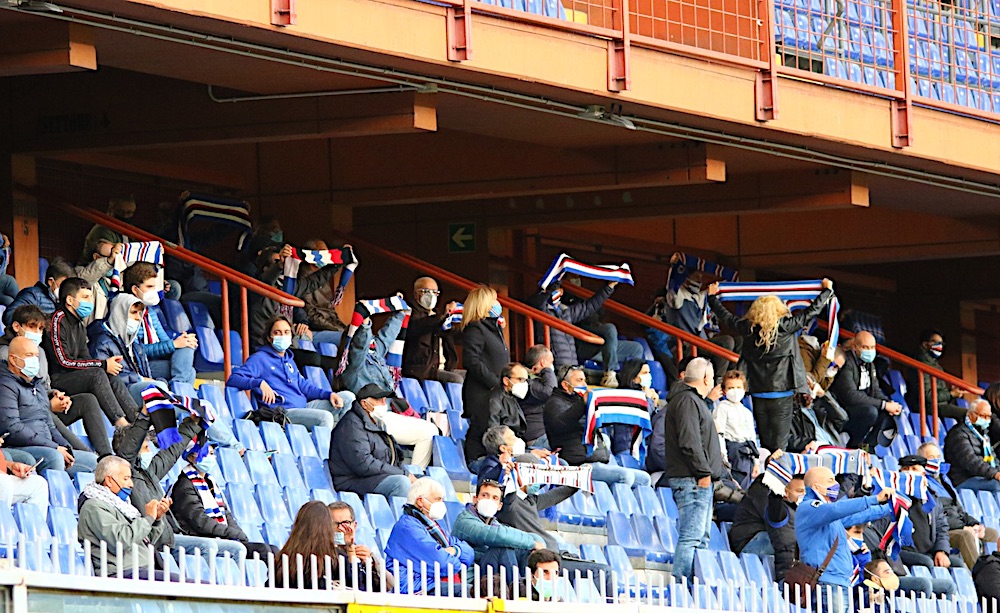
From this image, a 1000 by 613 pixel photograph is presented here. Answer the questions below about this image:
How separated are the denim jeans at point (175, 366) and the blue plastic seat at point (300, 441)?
26.1 inches

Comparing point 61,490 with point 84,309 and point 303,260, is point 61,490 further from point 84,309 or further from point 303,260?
point 303,260

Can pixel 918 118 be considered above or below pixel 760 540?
above

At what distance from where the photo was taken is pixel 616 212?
16.9m

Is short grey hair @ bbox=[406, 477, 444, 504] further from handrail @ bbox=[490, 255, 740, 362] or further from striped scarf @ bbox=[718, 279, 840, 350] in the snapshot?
handrail @ bbox=[490, 255, 740, 362]

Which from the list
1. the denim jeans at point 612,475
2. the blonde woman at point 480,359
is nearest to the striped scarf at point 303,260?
the blonde woman at point 480,359

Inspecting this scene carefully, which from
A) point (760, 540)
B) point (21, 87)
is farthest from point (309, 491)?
point (21, 87)

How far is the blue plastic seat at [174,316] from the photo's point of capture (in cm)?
1312

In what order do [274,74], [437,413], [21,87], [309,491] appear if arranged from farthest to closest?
[21,87], [437,413], [274,74], [309,491]

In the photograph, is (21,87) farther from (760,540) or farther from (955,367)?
(955,367)

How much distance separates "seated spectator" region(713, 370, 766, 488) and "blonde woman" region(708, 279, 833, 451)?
357 millimetres

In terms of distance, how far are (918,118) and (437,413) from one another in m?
4.67

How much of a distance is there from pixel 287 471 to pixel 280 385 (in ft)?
3.65

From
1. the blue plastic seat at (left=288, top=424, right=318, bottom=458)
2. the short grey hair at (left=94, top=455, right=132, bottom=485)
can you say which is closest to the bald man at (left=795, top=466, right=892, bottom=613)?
the blue plastic seat at (left=288, top=424, right=318, bottom=458)

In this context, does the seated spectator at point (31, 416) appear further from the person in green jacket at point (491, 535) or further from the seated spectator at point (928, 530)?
the seated spectator at point (928, 530)
